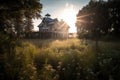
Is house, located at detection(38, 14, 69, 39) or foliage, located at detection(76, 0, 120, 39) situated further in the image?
house, located at detection(38, 14, 69, 39)

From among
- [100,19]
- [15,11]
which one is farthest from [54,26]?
[15,11]

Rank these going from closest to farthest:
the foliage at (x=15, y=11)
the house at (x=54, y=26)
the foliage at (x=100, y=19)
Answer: the foliage at (x=15, y=11), the foliage at (x=100, y=19), the house at (x=54, y=26)

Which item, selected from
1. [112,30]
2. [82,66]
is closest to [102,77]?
[82,66]

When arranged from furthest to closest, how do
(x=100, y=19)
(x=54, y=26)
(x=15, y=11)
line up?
1. (x=54, y=26)
2. (x=100, y=19)
3. (x=15, y=11)

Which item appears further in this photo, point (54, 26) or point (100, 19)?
point (54, 26)

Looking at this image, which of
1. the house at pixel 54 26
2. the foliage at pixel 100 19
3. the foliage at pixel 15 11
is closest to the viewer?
the foliage at pixel 15 11

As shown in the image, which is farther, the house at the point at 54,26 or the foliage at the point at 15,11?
the house at the point at 54,26

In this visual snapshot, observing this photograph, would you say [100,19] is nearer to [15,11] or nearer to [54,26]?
[15,11]

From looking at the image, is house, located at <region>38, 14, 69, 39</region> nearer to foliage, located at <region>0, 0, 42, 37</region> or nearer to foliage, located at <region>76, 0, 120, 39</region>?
foliage, located at <region>76, 0, 120, 39</region>

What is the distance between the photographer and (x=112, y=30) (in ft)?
131

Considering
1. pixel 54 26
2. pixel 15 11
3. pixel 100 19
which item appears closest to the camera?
pixel 15 11

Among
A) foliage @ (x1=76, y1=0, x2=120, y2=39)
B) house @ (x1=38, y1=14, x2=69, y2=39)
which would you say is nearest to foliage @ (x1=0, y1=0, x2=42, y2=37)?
foliage @ (x1=76, y1=0, x2=120, y2=39)

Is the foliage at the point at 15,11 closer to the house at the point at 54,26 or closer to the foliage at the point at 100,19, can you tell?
Answer: the foliage at the point at 100,19

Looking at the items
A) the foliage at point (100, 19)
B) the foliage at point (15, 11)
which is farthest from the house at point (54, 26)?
the foliage at point (15, 11)
